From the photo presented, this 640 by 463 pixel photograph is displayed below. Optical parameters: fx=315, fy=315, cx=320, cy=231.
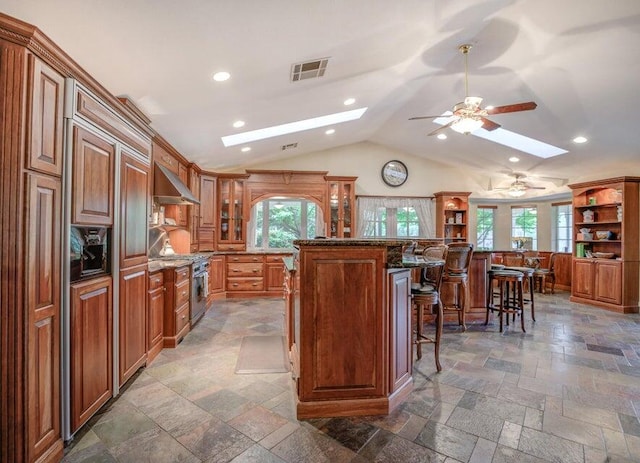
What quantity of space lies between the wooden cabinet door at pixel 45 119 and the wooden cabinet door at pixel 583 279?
7.61m

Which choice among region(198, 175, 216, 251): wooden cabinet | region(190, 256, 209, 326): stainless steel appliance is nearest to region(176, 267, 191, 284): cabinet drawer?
region(190, 256, 209, 326): stainless steel appliance

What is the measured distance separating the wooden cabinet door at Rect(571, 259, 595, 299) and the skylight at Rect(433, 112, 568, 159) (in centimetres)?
212

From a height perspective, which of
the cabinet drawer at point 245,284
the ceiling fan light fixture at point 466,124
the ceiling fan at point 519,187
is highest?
the ceiling fan light fixture at point 466,124

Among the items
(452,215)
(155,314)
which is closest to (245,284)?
(155,314)

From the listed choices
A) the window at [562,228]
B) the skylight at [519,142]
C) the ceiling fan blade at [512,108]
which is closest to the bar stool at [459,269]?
the ceiling fan blade at [512,108]

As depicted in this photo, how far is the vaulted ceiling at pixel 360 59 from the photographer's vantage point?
2.17m

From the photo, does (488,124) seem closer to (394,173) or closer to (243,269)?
(394,173)

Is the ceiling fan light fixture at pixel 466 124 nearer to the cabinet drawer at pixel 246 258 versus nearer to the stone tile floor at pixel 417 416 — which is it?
the stone tile floor at pixel 417 416

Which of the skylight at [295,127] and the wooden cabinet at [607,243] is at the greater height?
the skylight at [295,127]

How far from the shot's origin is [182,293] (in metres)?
3.66

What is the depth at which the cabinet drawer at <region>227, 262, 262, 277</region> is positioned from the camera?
614 cm

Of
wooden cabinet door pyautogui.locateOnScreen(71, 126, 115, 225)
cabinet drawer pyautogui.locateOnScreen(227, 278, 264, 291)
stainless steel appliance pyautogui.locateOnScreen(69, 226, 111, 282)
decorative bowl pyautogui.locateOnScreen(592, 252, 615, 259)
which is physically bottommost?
cabinet drawer pyautogui.locateOnScreen(227, 278, 264, 291)

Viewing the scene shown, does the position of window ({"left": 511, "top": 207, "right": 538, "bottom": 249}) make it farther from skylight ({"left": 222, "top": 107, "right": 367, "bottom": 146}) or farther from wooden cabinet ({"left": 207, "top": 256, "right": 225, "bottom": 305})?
wooden cabinet ({"left": 207, "top": 256, "right": 225, "bottom": 305})

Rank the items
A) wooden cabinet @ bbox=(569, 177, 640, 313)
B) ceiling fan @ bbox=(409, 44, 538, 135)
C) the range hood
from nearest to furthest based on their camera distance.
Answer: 1. ceiling fan @ bbox=(409, 44, 538, 135)
2. the range hood
3. wooden cabinet @ bbox=(569, 177, 640, 313)
